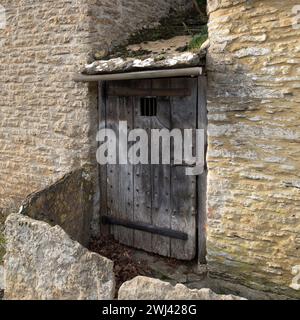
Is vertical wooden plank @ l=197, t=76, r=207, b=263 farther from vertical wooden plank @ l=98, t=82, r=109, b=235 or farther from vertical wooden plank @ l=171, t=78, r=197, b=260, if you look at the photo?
vertical wooden plank @ l=98, t=82, r=109, b=235

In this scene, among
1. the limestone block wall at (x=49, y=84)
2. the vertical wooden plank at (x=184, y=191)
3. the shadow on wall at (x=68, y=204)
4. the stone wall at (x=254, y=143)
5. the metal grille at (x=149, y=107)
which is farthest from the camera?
the limestone block wall at (x=49, y=84)

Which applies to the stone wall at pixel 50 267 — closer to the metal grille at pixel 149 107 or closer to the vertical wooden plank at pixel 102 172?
the vertical wooden plank at pixel 102 172

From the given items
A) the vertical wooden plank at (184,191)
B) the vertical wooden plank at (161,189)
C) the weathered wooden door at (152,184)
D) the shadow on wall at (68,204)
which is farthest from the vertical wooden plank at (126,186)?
the vertical wooden plank at (184,191)

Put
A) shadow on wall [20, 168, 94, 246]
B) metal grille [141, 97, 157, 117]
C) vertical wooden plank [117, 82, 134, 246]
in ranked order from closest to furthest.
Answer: shadow on wall [20, 168, 94, 246] < metal grille [141, 97, 157, 117] < vertical wooden plank [117, 82, 134, 246]

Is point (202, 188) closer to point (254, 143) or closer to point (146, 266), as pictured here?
point (254, 143)

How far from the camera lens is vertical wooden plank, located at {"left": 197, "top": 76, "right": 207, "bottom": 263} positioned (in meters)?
4.39

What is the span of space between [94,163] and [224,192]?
202cm

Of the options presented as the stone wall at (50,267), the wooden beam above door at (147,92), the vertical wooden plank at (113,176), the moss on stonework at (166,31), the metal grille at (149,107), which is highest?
the moss on stonework at (166,31)

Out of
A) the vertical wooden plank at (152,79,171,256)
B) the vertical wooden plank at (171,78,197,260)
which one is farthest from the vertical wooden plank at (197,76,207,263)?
the vertical wooden plank at (152,79,171,256)

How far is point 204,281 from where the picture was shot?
4.44m

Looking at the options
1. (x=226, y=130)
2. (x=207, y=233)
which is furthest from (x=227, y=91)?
(x=207, y=233)

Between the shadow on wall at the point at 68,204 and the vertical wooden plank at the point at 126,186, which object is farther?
the vertical wooden plank at the point at 126,186

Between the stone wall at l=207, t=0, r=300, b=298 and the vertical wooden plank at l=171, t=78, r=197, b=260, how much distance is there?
410 millimetres

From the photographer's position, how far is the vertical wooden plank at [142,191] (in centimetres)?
486
